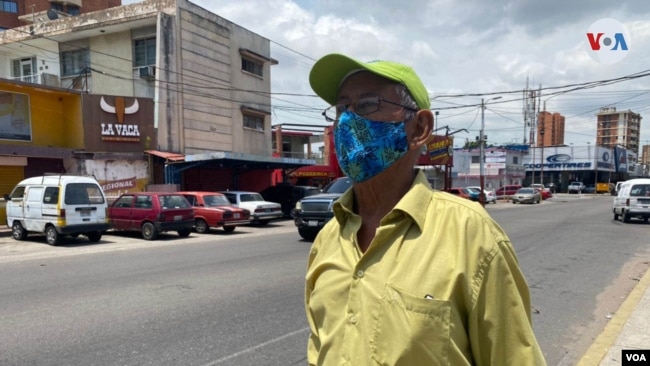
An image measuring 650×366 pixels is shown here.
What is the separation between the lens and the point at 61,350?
459 centimetres

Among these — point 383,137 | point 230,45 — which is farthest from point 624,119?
point 383,137

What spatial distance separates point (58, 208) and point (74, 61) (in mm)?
17199

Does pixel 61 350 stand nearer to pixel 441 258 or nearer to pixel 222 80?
pixel 441 258

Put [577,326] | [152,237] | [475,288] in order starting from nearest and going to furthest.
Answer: [475,288]
[577,326]
[152,237]

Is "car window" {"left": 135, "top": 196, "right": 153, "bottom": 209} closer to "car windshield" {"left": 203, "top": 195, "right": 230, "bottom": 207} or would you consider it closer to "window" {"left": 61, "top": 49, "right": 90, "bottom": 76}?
"car windshield" {"left": 203, "top": 195, "right": 230, "bottom": 207}

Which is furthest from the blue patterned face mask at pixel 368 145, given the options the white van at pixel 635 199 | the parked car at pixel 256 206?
the white van at pixel 635 199

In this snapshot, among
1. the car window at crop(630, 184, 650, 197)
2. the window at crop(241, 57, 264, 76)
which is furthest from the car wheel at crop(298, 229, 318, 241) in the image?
the window at crop(241, 57, 264, 76)

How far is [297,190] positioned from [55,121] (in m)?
11.9

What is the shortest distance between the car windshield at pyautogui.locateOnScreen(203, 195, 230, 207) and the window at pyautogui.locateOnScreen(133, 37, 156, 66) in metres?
10.6

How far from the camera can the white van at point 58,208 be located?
44.2ft

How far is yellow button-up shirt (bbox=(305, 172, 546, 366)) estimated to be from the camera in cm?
130

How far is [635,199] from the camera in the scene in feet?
61.2

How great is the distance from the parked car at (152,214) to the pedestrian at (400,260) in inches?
552

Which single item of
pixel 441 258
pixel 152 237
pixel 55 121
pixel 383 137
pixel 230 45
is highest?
pixel 230 45
